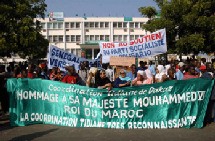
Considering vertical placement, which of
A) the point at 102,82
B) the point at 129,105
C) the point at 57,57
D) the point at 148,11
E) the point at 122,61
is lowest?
the point at 129,105

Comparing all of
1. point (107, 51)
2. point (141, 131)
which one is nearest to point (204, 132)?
point (141, 131)

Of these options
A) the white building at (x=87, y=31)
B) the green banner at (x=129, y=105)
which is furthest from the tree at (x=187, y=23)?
the white building at (x=87, y=31)

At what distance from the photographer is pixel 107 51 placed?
17.3 m

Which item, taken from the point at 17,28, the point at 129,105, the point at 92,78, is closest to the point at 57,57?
the point at 92,78

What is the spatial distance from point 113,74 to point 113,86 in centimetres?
596

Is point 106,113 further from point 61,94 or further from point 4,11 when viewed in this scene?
point 4,11

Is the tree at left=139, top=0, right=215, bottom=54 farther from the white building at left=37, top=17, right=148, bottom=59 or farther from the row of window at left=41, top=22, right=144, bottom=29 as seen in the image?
the row of window at left=41, top=22, right=144, bottom=29

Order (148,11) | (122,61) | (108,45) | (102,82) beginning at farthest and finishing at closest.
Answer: (148,11) → (108,45) → (122,61) → (102,82)

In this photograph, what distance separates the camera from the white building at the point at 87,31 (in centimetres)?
9369

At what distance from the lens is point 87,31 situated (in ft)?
313

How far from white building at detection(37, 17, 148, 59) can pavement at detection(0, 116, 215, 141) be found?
3211 inches

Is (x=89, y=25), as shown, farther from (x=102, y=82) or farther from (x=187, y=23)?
(x=102, y=82)

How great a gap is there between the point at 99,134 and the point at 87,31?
87.0 metres

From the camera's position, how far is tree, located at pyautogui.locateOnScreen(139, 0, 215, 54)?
27.4m
